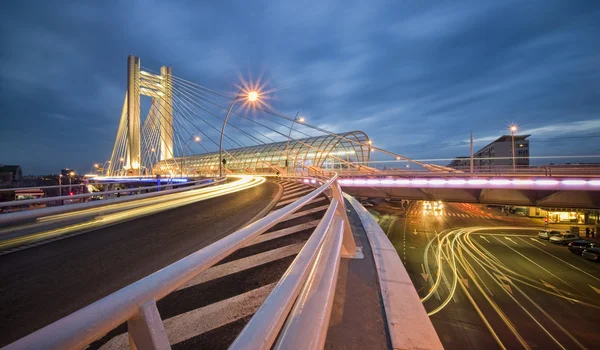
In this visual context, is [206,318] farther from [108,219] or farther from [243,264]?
[108,219]

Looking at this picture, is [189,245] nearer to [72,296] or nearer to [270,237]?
[270,237]

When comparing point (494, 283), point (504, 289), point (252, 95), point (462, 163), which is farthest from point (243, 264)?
point (462, 163)

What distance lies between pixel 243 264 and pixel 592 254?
33.9m

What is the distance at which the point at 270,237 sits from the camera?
491 cm

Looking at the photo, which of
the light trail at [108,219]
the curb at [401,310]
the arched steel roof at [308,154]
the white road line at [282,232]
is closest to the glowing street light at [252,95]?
the light trail at [108,219]

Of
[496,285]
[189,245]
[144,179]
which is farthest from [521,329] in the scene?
[144,179]

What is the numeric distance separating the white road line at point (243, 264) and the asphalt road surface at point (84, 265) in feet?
2.54

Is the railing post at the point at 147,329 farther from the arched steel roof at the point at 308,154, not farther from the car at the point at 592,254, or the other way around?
the arched steel roof at the point at 308,154

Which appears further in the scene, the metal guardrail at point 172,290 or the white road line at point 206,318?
the white road line at point 206,318

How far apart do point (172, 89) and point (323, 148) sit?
28713 millimetres

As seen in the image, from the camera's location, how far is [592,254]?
2312 cm

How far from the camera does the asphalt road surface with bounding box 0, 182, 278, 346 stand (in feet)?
8.43

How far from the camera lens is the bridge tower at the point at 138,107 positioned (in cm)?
3541

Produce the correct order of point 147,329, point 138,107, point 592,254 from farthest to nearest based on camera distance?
point 138,107 → point 592,254 → point 147,329
